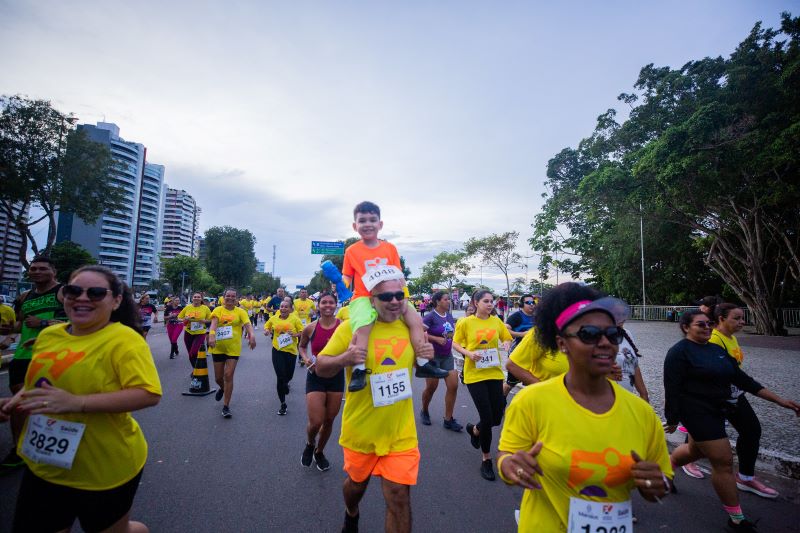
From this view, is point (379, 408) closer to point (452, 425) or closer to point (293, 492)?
point (293, 492)

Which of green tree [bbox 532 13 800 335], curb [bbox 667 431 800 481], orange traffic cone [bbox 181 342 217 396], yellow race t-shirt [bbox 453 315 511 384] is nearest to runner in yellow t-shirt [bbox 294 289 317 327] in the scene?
orange traffic cone [bbox 181 342 217 396]

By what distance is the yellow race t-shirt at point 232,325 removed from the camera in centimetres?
652

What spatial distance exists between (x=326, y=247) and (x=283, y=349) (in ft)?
76.1

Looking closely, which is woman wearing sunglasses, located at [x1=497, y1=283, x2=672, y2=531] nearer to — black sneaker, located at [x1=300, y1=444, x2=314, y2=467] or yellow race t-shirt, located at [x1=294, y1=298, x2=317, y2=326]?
black sneaker, located at [x1=300, y1=444, x2=314, y2=467]

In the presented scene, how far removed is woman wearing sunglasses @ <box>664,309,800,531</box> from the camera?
325cm

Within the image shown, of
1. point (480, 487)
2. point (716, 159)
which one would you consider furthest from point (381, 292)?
point (716, 159)

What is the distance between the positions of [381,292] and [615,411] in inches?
66.0

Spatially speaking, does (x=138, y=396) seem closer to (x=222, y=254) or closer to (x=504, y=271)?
(x=504, y=271)

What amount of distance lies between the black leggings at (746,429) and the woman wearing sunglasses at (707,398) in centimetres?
3

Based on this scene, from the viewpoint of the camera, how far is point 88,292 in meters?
2.19

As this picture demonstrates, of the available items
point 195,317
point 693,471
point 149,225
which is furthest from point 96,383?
point 149,225

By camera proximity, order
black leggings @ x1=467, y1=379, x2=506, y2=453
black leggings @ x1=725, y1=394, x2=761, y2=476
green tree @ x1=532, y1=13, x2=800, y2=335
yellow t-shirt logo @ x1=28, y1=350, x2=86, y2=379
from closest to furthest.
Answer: yellow t-shirt logo @ x1=28, y1=350, x2=86, y2=379
black leggings @ x1=725, y1=394, x2=761, y2=476
black leggings @ x1=467, y1=379, x2=506, y2=453
green tree @ x1=532, y1=13, x2=800, y2=335

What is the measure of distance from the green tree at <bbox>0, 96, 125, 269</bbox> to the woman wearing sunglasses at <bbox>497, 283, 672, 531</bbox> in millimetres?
22945

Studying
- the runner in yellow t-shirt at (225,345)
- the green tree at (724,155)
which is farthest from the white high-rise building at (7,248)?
the green tree at (724,155)
